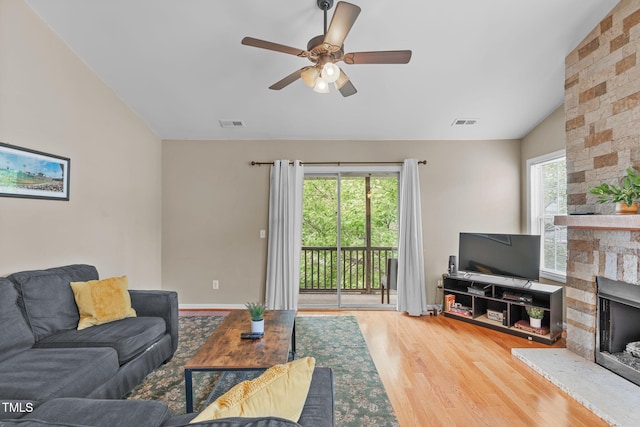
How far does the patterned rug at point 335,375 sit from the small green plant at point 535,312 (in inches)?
74.3

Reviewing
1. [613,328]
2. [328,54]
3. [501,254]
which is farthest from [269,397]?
[501,254]

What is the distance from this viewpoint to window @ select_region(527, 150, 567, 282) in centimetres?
386

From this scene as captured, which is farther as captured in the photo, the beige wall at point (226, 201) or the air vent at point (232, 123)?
the beige wall at point (226, 201)

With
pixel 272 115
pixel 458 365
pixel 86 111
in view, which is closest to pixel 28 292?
pixel 86 111

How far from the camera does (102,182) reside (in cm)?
346

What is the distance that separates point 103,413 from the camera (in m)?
1.24

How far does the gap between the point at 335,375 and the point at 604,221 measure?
246 centimetres

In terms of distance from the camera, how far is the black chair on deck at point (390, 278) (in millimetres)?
4574

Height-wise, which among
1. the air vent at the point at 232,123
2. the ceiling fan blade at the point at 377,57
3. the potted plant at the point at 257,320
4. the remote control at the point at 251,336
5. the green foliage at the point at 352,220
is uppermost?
the air vent at the point at 232,123

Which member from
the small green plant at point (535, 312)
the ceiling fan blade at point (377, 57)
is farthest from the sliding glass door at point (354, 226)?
the ceiling fan blade at point (377, 57)

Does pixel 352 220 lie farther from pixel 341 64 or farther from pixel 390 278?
pixel 341 64

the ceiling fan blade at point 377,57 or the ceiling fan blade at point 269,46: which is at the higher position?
the ceiling fan blade at point 269,46

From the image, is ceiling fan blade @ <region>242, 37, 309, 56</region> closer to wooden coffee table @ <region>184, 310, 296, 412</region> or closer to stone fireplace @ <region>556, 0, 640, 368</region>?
wooden coffee table @ <region>184, 310, 296, 412</region>

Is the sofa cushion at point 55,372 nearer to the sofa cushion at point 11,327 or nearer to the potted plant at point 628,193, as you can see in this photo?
the sofa cushion at point 11,327
